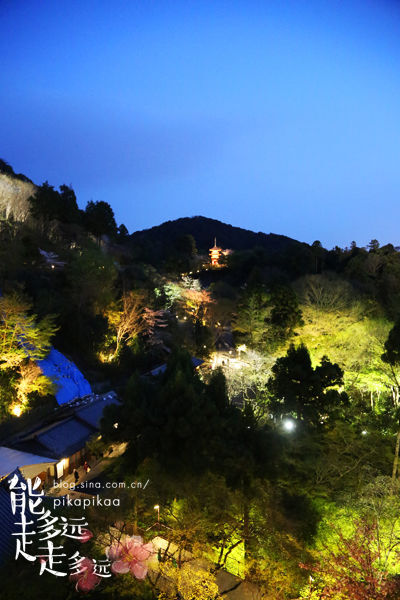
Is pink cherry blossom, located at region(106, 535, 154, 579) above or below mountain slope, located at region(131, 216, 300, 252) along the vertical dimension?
below

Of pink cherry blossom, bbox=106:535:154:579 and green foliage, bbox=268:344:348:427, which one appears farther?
green foliage, bbox=268:344:348:427

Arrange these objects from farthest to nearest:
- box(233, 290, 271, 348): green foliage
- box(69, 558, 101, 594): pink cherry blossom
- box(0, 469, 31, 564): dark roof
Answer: box(233, 290, 271, 348): green foliage, box(69, 558, 101, 594): pink cherry blossom, box(0, 469, 31, 564): dark roof

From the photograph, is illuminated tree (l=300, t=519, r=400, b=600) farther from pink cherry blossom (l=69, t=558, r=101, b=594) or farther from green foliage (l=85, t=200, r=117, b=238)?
green foliage (l=85, t=200, r=117, b=238)

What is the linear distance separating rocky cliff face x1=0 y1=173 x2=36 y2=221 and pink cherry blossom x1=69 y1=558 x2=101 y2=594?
2215 cm

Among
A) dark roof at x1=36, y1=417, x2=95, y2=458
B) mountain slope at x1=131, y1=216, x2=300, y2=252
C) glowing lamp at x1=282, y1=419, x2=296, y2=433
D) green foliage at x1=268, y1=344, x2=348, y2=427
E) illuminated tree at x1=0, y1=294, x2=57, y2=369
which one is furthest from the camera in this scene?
mountain slope at x1=131, y1=216, x2=300, y2=252

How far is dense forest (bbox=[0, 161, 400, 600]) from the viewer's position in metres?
7.59

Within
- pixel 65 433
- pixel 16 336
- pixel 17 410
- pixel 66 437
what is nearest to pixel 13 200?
pixel 16 336

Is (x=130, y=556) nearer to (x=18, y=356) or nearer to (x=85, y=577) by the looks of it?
(x=85, y=577)

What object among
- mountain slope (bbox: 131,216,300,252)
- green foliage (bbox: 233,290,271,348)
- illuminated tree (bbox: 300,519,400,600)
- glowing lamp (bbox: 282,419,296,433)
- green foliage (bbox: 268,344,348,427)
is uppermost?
mountain slope (bbox: 131,216,300,252)

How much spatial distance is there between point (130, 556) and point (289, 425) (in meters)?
5.80

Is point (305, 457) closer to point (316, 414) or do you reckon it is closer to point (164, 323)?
point (316, 414)

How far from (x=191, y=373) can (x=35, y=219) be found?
76.4 ft

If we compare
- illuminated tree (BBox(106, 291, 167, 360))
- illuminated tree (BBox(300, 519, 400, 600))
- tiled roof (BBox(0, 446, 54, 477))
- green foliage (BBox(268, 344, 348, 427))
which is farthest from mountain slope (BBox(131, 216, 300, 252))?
illuminated tree (BBox(300, 519, 400, 600))

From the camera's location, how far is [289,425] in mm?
10773
